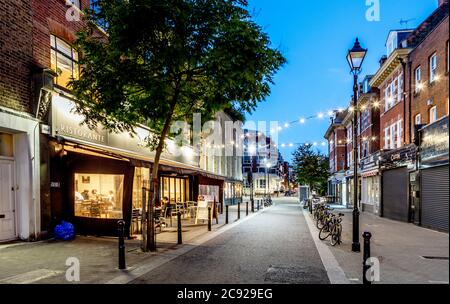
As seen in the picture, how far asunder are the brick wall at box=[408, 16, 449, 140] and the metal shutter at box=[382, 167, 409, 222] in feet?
10.7

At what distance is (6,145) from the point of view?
1136cm

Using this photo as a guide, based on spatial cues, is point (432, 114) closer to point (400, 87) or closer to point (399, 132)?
point (399, 132)

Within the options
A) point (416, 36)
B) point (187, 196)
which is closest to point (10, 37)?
point (187, 196)

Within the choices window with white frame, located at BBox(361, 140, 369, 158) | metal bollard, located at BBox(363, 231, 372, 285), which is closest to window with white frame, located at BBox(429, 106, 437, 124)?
metal bollard, located at BBox(363, 231, 372, 285)

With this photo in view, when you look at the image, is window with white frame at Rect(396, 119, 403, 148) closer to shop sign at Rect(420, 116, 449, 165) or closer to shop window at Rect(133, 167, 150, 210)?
shop sign at Rect(420, 116, 449, 165)

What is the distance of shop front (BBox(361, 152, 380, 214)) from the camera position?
25766mm

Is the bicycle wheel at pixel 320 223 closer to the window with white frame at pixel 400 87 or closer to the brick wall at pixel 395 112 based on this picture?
the brick wall at pixel 395 112

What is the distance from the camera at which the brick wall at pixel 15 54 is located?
1066cm

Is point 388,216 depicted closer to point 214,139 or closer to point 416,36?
point 416,36

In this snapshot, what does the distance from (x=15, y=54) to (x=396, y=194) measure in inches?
826

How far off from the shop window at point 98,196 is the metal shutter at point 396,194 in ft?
51.8

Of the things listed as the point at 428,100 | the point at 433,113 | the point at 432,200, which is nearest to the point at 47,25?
the point at 428,100
